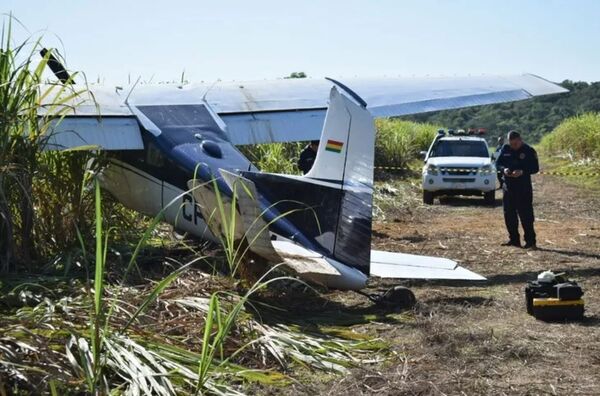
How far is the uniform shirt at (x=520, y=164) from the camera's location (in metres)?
11.7

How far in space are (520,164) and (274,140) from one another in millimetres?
3259

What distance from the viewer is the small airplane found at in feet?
24.0

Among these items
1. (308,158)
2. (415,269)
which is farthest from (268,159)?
(415,269)

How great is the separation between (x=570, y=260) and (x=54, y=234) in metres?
5.83

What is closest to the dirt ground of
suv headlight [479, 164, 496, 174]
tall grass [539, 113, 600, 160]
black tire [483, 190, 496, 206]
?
black tire [483, 190, 496, 206]

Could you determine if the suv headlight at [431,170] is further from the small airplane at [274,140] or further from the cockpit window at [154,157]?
the cockpit window at [154,157]

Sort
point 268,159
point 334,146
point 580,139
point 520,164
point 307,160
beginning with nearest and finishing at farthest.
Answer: point 334,146 → point 520,164 → point 307,160 → point 268,159 → point 580,139

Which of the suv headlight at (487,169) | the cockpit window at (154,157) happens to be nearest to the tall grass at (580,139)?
the suv headlight at (487,169)

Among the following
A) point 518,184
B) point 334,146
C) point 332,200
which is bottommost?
point 518,184

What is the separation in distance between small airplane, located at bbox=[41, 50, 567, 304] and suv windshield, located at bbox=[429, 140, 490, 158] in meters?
7.11

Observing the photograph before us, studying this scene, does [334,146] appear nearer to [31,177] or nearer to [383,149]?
[31,177]

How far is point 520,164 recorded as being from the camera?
11773mm

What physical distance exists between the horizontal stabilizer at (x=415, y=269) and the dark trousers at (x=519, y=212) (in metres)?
4.00

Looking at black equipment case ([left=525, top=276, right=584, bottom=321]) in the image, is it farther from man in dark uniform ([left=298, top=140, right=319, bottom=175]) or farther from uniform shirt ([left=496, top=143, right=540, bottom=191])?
man in dark uniform ([left=298, top=140, right=319, bottom=175])
